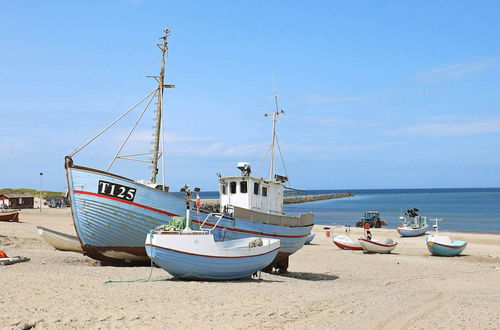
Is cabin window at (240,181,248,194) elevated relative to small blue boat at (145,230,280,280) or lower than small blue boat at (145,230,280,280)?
elevated

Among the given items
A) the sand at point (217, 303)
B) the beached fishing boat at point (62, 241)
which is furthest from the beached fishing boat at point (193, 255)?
the beached fishing boat at point (62, 241)

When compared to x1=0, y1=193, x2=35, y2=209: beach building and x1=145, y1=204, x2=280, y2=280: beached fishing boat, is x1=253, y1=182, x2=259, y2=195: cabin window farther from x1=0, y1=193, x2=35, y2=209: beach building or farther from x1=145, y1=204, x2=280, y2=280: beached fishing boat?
x1=0, y1=193, x2=35, y2=209: beach building

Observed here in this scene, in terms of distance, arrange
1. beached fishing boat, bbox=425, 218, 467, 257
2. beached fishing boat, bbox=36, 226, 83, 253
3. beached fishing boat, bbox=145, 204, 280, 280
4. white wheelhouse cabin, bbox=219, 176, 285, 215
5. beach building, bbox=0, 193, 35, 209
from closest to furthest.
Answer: beached fishing boat, bbox=145, 204, 280, 280 < white wheelhouse cabin, bbox=219, 176, 285, 215 < beached fishing boat, bbox=36, 226, 83, 253 < beached fishing boat, bbox=425, 218, 467, 257 < beach building, bbox=0, 193, 35, 209

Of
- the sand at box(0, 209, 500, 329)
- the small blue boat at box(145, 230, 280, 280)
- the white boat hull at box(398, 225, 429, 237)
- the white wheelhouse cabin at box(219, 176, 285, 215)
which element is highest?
the white wheelhouse cabin at box(219, 176, 285, 215)

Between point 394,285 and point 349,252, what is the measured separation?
12.1 m

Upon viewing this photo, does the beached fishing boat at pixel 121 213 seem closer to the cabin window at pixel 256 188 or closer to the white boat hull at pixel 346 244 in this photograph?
the cabin window at pixel 256 188

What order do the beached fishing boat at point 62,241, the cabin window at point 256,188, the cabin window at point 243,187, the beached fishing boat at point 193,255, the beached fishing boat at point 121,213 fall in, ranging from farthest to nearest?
the beached fishing boat at point 62,241, the cabin window at point 256,188, the cabin window at point 243,187, the beached fishing boat at point 121,213, the beached fishing boat at point 193,255

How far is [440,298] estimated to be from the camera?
50.1 ft

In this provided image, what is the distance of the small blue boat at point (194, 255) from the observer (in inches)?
562

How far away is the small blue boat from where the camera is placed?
14.3m

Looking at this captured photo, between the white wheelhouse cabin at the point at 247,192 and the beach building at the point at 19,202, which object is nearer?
the white wheelhouse cabin at the point at 247,192

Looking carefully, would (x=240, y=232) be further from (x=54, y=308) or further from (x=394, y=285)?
(x=54, y=308)

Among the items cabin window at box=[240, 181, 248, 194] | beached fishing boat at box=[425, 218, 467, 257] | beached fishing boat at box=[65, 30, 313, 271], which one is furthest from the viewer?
beached fishing boat at box=[425, 218, 467, 257]

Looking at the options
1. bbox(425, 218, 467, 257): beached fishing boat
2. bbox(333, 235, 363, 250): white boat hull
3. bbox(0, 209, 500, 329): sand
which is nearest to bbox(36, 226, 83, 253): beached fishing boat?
bbox(0, 209, 500, 329): sand
